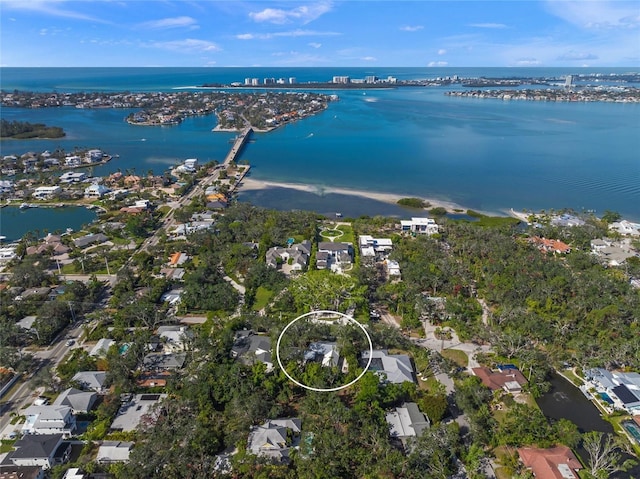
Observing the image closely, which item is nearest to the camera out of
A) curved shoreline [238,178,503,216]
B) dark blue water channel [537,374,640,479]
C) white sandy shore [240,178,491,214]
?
dark blue water channel [537,374,640,479]

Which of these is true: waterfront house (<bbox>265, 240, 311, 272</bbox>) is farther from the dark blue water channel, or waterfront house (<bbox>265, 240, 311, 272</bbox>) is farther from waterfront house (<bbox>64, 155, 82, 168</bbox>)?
waterfront house (<bbox>64, 155, 82, 168</bbox>)

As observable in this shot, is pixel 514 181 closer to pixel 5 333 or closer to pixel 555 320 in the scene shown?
pixel 555 320

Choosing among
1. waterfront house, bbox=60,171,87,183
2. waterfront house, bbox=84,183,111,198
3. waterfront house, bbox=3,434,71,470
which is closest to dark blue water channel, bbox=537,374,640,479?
waterfront house, bbox=3,434,71,470

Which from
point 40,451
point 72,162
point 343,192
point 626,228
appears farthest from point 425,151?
point 40,451

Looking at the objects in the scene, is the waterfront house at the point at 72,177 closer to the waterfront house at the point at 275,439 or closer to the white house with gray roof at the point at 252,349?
the white house with gray roof at the point at 252,349

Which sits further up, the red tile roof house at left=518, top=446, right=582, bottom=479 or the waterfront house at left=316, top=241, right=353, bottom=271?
the waterfront house at left=316, top=241, right=353, bottom=271

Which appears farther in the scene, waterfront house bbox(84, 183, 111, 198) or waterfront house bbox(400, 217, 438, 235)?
waterfront house bbox(84, 183, 111, 198)

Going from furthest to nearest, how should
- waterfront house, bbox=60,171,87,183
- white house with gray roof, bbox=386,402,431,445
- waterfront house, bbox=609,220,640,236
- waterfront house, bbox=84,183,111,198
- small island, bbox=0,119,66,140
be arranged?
1. small island, bbox=0,119,66,140
2. waterfront house, bbox=60,171,87,183
3. waterfront house, bbox=84,183,111,198
4. waterfront house, bbox=609,220,640,236
5. white house with gray roof, bbox=386,402,431,445

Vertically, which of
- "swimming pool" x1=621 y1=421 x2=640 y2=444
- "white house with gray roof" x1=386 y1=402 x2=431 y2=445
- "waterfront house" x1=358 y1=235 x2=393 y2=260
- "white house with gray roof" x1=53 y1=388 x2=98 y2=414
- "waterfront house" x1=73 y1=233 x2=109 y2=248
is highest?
"waterfront house" x1=73 y1=233 x2=109 y2=248
